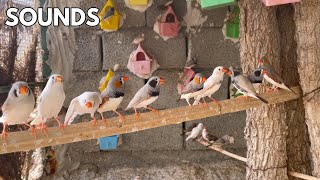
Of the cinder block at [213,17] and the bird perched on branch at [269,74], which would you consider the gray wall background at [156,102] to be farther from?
the bird perched on branch at [269,74]

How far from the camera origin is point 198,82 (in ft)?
6.73

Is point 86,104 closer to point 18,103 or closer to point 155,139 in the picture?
point 18,103

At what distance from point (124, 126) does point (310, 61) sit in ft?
3.04

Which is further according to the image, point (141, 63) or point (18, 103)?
point (141, 63)

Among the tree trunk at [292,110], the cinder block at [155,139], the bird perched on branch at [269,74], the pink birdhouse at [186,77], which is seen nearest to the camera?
the bird perched on branch at [269,74]

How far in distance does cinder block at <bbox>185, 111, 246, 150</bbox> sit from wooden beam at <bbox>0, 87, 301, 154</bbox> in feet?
2.88

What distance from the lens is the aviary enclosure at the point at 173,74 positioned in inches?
89.2

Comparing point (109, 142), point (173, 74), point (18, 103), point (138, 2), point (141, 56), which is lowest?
point (109, 142)

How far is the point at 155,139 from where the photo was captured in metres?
3.11

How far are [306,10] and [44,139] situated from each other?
1283mm

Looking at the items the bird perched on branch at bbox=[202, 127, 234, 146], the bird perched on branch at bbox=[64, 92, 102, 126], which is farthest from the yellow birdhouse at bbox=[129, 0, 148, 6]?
the bird perched on branch at bbox=[64, 92, 102, 126]

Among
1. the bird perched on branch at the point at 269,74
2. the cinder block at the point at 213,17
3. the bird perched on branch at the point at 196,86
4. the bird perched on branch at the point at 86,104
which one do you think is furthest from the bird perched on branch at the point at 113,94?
the cinder block at the point at 213,17

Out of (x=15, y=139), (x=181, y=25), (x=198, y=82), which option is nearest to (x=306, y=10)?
(x=198, y=82)

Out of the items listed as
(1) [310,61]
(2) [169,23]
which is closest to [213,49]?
(2) [169,23]
